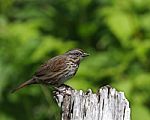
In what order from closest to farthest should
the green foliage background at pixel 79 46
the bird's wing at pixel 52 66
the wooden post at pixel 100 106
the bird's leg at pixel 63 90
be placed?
the wooden post at pixel 100 106 → the bird's leg at pixel 63 90 → the bird's wing at pixel 52 66 → the green foliage background at pixel 79 46

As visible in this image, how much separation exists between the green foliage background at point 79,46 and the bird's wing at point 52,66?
158 centimetres

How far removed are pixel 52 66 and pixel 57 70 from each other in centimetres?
11

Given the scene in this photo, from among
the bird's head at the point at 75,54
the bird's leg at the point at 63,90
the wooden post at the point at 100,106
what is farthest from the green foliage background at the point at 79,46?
the wooden post at the point at 100,106

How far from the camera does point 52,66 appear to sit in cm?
627

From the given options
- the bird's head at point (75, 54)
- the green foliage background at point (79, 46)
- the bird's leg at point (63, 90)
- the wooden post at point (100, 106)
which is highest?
the green foliage background at point (79, 46)

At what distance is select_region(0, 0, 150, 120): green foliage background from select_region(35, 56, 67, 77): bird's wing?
1.58 metres

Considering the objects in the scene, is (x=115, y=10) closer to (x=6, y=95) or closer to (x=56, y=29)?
(x=56, y=29)

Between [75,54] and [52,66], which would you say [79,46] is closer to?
[75,54]

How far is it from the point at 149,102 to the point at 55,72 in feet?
8.65

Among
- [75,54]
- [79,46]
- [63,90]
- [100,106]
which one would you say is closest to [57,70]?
[75,54]

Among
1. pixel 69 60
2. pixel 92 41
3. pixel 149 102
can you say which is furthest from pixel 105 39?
pixel 69 60

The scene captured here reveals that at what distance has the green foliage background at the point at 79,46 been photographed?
340 inches

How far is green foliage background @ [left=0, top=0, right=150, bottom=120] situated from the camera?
8625 mm

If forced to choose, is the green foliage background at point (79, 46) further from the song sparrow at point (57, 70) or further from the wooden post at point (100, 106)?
the wooden post at point (100, 106)
